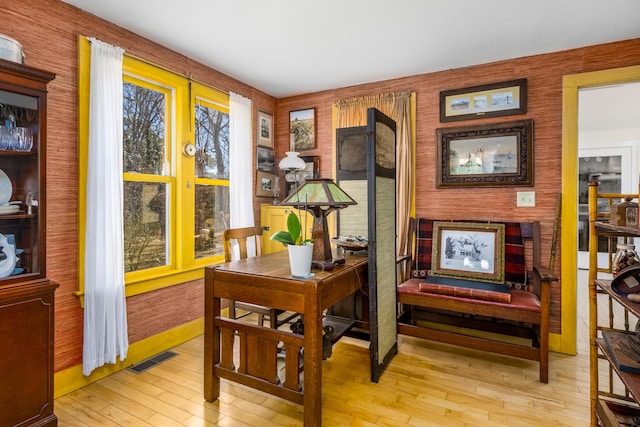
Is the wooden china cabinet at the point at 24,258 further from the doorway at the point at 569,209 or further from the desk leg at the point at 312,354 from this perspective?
the doorway at the point at 569,209

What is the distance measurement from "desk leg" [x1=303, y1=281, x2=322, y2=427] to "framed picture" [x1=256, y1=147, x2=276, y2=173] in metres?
2.43

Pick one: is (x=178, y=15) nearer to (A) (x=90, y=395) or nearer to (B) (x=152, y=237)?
(B) (x=152, y=237)

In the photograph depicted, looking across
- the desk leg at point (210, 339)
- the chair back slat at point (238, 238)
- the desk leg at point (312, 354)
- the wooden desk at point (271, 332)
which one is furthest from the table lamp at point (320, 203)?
the chair back slat at point (238, 238)

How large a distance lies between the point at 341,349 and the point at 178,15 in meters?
2.84

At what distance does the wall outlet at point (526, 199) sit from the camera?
2938 mm

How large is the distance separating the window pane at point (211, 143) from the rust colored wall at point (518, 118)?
1553 mm

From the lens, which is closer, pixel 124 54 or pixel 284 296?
pixel 284 296

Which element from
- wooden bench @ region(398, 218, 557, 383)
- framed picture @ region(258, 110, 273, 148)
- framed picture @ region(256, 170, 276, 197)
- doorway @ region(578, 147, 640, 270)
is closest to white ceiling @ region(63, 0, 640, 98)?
framed picture @ region(258, 110, 273, 148)

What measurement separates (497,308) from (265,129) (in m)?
3.00

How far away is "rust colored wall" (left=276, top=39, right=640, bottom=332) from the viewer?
279 cm

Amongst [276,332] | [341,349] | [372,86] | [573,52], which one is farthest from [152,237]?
[573,52]

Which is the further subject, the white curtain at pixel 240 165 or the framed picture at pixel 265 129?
the framed picture at pixel 265 129

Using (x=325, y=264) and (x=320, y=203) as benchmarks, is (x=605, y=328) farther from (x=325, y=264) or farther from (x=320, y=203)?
(x=320, y=203)

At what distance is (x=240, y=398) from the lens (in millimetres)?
2139
